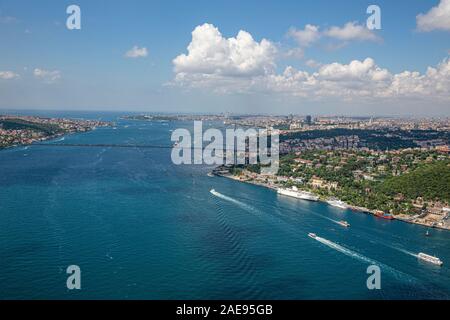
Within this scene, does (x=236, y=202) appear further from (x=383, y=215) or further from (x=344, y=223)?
(x=383, y=215)

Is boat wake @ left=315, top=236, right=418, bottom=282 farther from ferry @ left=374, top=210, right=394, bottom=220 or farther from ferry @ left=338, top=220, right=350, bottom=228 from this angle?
ferry @ left=374, top=210, right=394, bottom=220

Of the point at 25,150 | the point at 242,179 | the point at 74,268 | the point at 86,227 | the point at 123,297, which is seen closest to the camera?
the point at 123,297

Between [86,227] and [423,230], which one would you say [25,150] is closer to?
[86,227]

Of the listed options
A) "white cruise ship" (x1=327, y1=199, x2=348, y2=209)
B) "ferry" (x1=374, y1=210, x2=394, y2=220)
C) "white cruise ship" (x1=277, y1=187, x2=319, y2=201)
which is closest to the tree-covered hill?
"ferry" (x1=374, y1=210, x2=394, y2=220)

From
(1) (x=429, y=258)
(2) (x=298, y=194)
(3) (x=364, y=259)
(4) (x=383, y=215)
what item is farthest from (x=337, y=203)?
(3) (x=364, y=259)
